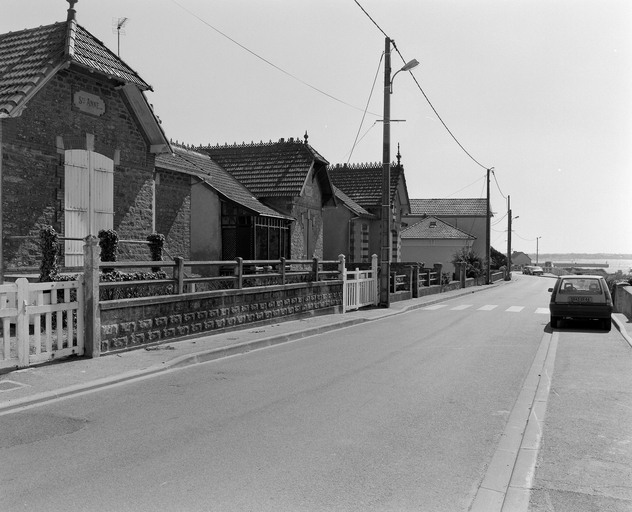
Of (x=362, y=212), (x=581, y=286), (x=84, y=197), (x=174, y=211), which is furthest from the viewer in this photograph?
(x=362, y=212)

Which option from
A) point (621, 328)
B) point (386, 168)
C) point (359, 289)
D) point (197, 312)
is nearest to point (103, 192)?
point (197, 312)

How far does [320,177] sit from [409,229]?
32.8 m

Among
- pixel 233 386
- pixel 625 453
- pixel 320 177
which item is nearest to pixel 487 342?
pixel 233 386

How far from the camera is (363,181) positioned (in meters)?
43.5

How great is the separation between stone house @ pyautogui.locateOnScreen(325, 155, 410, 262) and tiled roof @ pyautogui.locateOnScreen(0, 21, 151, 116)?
74.5 feet

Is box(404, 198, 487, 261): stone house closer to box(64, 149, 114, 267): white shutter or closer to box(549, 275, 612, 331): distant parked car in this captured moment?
box(549, 275, 612, 331): distant parked car

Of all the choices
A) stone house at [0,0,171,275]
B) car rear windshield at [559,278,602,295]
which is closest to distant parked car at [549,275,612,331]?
car rear windshield at [559,278,602,295]

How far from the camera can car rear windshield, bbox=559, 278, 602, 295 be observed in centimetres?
1644

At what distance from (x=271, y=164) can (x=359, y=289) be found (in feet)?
36.7

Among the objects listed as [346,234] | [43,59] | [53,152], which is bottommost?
[346,234]

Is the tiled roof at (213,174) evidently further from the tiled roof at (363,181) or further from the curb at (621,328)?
the tiled roof at (363,181)

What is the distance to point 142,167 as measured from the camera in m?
16.7

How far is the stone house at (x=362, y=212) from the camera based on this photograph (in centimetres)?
3794

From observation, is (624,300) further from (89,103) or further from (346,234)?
(346,234)
